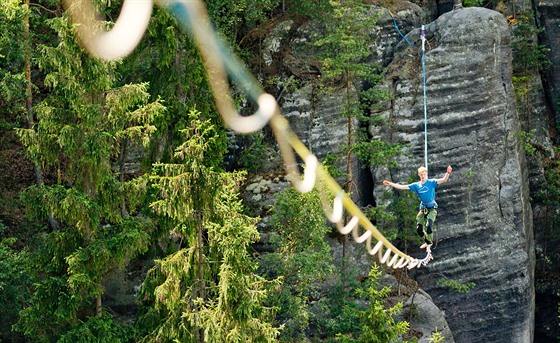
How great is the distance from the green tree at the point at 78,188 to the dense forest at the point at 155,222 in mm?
26

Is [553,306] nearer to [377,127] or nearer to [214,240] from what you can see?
[377,127]

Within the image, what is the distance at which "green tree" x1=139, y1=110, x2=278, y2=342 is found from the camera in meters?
15.1

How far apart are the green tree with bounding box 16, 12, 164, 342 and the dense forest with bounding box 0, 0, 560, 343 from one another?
0.03 metres

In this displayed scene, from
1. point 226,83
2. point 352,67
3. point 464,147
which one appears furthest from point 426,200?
point 464,147

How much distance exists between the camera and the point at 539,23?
104 feet

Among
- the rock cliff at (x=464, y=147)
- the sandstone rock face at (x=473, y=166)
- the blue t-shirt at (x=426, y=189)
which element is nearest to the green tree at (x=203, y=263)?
the blue t-shirt at (x=426, y=189)

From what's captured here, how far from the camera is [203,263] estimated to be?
50.6 feet

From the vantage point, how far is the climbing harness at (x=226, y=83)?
1769 cm

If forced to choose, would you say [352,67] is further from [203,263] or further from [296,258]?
[203,263]

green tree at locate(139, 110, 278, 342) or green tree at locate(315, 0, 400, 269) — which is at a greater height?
green tree at locate(315, 0, 400, 269)

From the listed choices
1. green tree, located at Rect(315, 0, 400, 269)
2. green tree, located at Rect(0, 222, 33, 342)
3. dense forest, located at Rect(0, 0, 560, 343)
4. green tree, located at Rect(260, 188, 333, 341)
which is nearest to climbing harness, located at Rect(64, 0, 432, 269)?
dense forest, located at Rect(0, 0, 560, 343)

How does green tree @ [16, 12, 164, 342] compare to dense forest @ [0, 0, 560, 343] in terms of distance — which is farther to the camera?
green tree @ [16, 12, 164, 342]

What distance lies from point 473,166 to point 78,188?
12936mm

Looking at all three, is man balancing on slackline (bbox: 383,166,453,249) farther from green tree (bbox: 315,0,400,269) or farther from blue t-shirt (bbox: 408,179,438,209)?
green tree (bbox: 315,0,400,269)
